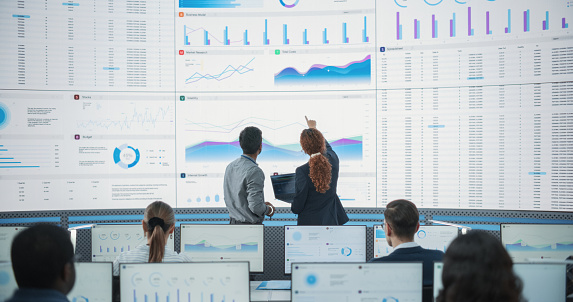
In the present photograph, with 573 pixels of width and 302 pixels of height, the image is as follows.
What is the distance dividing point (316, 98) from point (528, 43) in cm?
214

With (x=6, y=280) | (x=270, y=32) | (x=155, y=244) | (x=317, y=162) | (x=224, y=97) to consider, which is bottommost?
(x=6, y=280)

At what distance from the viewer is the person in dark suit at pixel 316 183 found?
10.7ft

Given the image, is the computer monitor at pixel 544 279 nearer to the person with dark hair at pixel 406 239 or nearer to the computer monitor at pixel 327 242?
the person with dark hair at pixel 406 239

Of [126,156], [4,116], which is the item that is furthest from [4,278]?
[4,116]

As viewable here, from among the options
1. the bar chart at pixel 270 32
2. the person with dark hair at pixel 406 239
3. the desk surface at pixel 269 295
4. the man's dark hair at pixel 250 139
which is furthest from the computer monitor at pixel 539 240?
the bar chart at pixel 270 32

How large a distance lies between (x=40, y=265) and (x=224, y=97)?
3.23 metres

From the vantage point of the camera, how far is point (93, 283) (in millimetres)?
1973

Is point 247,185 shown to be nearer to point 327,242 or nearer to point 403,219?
point 327,242

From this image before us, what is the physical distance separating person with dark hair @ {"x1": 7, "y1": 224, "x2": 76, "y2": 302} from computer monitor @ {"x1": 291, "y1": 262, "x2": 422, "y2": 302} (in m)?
0.95

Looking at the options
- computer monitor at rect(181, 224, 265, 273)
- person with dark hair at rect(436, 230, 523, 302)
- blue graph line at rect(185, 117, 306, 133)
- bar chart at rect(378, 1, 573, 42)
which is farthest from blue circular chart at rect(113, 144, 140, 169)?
person with dark hair at rect(436, 230, 523, 302)

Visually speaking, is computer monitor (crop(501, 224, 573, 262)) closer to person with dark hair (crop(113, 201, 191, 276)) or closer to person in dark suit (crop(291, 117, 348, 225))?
person in dark suit (crop(291, 117, 348, 225))

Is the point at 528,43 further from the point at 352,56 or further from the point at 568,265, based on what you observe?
the point at 568,265

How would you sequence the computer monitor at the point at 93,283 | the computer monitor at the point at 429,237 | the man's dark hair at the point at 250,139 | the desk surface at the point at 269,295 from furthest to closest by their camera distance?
the man's dark hair at the point at 250,139 < the computer monitor at the point at 429,237 < the desk surface at the point at 269,295 < the computer monitor at the point at 93,283

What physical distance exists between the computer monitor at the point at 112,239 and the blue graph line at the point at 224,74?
1.85 meters
